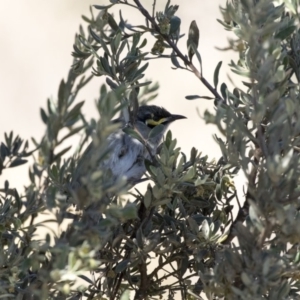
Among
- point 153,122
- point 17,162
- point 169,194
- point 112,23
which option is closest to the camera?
point 17,162

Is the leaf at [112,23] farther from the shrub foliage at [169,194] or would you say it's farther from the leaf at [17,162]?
the leaf at [17,162]

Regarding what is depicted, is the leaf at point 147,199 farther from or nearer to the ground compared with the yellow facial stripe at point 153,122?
nearer to the ground

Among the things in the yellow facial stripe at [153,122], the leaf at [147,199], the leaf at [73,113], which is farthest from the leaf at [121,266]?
the yellow facial stripe at [153,122]

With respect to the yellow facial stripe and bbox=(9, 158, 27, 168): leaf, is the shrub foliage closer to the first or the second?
bbox=(9, 158, 27, 168): leaf

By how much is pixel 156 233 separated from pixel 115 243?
0.46 feet

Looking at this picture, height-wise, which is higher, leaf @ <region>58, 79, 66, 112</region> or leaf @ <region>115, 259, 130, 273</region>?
leaf @ <region>58, 79, 66, 112</region>

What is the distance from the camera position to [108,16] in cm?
275

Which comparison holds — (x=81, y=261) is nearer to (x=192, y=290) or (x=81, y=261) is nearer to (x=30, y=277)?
(x=30, y=277)

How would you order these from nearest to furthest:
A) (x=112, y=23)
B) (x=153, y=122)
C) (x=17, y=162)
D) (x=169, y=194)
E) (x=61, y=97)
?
(x=61, y=97), (x=17, y=162), (x=169, y=194), (x=112, y=23), (x=153, y=122)

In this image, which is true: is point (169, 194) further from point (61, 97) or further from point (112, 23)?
point (61, 97)

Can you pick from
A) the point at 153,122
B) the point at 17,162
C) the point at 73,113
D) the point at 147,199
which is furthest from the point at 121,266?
the point at 153,122

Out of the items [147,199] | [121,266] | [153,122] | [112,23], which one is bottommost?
[121,266]

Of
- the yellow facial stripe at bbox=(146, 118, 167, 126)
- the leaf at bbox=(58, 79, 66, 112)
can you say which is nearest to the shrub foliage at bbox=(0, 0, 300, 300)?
the leaf at bbox=(58, 79, 66, 112)

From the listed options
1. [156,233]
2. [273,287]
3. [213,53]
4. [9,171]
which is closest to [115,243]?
[156,233]
